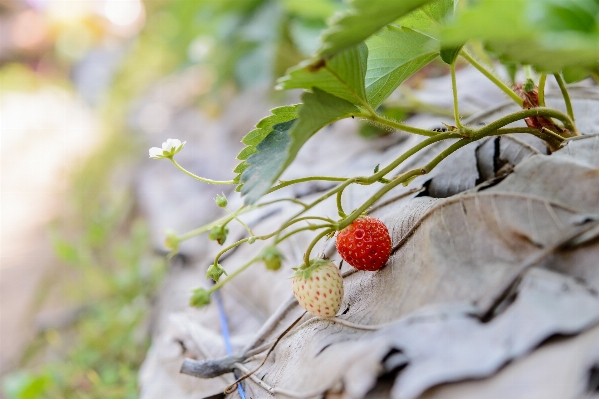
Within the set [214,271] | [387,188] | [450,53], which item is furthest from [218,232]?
[450,53]

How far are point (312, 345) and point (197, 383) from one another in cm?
23

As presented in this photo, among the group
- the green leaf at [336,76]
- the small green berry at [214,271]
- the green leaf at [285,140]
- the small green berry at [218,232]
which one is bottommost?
the small green berry at [214,271]

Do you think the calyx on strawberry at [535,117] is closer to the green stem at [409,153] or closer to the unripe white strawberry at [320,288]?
the green stem at [409,153]

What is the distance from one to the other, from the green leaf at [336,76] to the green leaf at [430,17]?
3.3 inches

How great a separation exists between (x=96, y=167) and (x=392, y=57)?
172 centimetres

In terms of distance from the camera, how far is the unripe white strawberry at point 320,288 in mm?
496

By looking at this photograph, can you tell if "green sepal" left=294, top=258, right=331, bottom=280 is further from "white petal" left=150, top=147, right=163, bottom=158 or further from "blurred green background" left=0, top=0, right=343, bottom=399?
"blurred green background" left=0, top=0, right=343, bottom=399

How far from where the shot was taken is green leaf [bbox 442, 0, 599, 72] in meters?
0.31

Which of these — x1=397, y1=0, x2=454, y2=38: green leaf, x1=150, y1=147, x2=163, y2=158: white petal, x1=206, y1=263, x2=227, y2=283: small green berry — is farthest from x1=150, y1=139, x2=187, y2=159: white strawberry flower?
x1=397, y1=0, x2=454, y2=38: green leaf

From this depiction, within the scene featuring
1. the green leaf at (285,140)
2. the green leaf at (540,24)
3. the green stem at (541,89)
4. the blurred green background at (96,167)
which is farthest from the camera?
the blurred green background at (96,167)

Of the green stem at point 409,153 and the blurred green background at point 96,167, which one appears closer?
the green stem at point 409,153

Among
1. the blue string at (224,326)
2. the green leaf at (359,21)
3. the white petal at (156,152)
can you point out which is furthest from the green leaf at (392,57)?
the blue string at (224,326)

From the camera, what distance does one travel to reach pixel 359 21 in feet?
1.26

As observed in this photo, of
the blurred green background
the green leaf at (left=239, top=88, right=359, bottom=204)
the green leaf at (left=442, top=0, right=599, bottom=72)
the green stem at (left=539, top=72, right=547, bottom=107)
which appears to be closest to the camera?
the green leaf at (left=442, top=0, right=599, bottom=72)
